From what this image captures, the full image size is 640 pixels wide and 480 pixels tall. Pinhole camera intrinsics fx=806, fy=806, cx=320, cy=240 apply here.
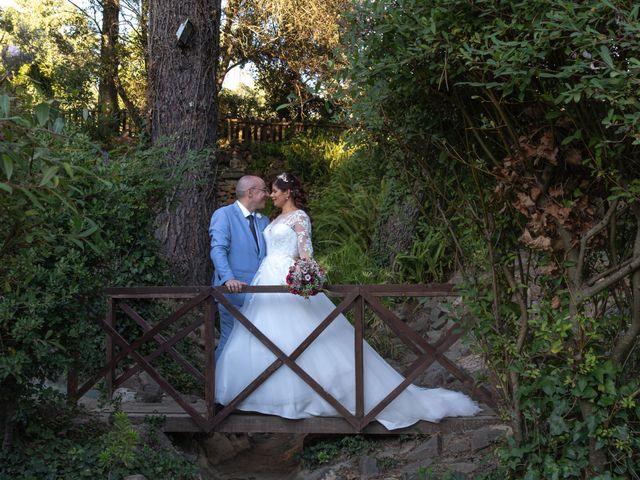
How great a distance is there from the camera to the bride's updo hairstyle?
20.3 ft

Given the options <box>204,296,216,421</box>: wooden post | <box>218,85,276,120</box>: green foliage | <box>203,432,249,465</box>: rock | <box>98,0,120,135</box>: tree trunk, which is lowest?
<box>203,432,249,465</box>: rock

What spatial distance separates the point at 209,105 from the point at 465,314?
5436mm

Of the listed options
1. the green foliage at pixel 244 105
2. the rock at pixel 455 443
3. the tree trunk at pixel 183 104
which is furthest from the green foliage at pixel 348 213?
the green foliage at pixel 244 105

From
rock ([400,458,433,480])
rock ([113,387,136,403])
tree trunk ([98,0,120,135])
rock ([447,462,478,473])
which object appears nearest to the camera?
rock ([447,462,478,473])

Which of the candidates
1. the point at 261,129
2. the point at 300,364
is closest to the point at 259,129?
the point at 261,129

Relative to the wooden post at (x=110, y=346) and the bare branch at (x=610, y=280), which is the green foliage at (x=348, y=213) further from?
the bare branch at (x=610, y=280)

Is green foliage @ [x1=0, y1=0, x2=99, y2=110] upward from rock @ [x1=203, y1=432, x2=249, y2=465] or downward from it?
upward

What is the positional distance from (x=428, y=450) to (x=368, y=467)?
434 millimetres

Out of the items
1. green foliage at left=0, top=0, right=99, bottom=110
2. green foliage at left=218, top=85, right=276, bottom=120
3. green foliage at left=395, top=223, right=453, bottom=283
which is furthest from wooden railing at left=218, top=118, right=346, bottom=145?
green foliage at left=395, top=223, right=453, bottom=283

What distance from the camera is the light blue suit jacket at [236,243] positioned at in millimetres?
6281

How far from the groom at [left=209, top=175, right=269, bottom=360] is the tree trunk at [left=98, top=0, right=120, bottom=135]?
10.7 m

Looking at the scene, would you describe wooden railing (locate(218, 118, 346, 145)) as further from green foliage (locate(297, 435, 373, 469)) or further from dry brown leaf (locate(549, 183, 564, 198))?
dry brown leaf (locate(549, 183, 564, 198))

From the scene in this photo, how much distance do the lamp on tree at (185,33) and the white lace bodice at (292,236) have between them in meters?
3.74

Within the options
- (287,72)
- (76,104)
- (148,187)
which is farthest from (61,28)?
(148,187)
